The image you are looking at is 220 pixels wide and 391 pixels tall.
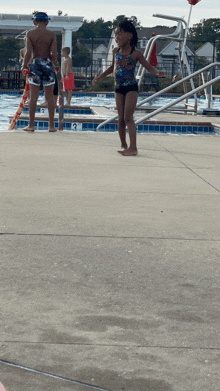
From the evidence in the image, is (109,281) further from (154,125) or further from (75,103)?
(75,103)

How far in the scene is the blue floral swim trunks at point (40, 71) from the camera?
8547mm

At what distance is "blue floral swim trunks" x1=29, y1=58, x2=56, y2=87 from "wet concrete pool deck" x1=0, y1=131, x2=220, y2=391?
3149mm

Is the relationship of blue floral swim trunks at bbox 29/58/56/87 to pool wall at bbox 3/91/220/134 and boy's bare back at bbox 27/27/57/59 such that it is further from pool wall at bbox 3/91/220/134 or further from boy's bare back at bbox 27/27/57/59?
pool wall at bbox 3/91/220/134

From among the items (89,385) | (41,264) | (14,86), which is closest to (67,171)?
(41,264)

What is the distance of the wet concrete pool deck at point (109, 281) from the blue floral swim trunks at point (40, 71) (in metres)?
3.15

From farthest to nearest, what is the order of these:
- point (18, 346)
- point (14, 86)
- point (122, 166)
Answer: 1. point (14, 86)
2. point (122, 166)
3. point (18, 346)

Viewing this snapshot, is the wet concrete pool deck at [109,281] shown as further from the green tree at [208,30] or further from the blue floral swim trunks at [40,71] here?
the green tree at [208,30]

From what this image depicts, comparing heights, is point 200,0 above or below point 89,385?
above

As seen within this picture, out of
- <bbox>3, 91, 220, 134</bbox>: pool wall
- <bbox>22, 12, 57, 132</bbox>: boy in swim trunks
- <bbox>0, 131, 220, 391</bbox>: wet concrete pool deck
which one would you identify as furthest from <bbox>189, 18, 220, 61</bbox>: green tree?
<bbox>0, 131, 220, 391</bbox>: wet concrete pool deck

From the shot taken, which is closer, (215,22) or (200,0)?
(200,0)

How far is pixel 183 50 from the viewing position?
14.1 m

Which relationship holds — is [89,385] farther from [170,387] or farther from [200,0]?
[200,0]

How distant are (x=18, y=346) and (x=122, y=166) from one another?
14.0ft

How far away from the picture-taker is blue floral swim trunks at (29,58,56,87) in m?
8.55
